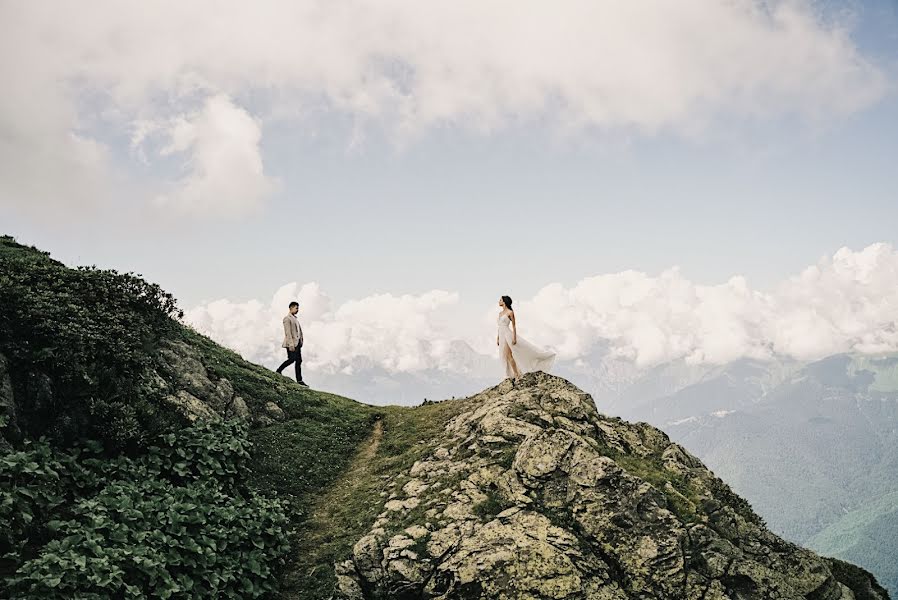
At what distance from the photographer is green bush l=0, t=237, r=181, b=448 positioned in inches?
552

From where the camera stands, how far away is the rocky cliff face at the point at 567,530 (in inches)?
483

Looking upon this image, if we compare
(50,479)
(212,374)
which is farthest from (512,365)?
(50,479)

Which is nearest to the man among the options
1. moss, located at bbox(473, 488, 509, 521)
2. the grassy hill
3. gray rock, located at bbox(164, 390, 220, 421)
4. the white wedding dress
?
the grassy hill

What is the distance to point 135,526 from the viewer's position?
12.0 m

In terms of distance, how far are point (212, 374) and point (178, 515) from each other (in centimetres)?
917

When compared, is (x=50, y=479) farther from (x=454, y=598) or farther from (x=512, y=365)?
(x=512, y=365)

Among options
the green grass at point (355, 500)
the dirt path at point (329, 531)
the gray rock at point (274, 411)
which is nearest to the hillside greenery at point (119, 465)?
the dirt path at point (329, 531)

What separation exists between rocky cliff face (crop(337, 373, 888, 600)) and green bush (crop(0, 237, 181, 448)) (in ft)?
25.2

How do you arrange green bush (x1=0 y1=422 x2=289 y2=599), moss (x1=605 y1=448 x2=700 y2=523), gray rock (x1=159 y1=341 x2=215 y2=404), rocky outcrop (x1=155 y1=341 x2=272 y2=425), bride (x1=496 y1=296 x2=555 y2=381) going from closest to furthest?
1. green bush (x1=0 y1=422 x2=289 y2=599)
2. moss (x1=605 y1=448 x2=700 y2=523)
3. rocky outcrop (x1=155 y1=341 x2=272 y2=425)
4. gray rock (x1=159 y1=341 x2=215 y2=404)
5. bride (x1=496 y1=296 x2=555 y2=381)

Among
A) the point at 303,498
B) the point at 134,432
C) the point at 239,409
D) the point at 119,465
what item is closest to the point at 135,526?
the point at 119,465

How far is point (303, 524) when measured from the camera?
16016 mm

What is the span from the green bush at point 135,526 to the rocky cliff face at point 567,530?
271 centimetres

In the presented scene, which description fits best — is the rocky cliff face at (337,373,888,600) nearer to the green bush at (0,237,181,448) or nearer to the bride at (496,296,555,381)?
the bride at (496,296,555,381)

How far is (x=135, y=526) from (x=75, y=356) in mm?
5673
